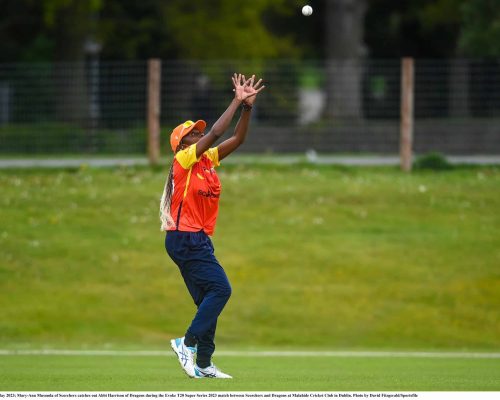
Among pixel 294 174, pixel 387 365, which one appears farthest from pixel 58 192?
pixel 387 365

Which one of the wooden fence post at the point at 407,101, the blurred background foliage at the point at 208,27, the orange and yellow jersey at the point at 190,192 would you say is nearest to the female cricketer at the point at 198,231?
the orange and yellow jersey at the point at 190,192

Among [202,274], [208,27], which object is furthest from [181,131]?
[208,27]

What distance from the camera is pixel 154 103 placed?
21656mm

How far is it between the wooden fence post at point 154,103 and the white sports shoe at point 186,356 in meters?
12.0

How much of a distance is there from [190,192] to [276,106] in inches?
534

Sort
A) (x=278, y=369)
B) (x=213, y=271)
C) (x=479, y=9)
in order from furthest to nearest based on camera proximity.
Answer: (x=479, y=9) < (x=278, y=369) < (x=213, y=271)

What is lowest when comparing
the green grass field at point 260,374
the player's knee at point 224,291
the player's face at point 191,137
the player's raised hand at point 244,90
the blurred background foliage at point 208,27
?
the green grass field at point 260,374

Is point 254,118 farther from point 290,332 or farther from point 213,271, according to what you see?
point 213,271

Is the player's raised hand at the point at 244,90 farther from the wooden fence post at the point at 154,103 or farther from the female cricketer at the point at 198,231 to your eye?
the wooden fence post at the point at 154,103

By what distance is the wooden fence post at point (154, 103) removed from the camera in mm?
21672

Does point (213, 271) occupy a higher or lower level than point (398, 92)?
lower

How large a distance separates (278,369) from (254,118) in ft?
46.1

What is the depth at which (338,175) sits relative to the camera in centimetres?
2211

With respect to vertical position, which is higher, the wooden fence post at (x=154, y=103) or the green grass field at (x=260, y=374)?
the wooden fence post at (x=154, y=103)
